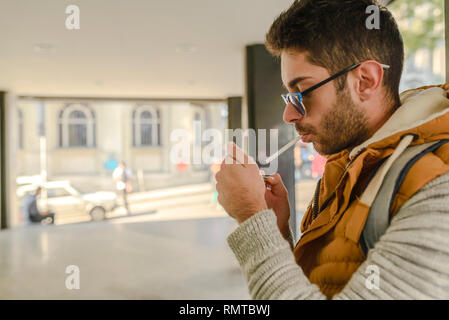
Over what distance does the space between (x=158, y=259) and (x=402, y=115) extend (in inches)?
152

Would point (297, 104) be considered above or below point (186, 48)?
below

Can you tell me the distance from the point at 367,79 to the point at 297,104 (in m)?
0.16

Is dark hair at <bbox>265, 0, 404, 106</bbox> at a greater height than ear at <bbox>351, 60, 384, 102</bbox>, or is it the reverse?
dark hair at <bbox>265, 0, 404, 106</bbox>

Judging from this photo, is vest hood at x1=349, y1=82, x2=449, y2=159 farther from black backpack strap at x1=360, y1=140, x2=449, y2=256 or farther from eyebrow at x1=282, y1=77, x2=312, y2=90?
eyebrow at x1=282, y1=77, x2=312, y2=90

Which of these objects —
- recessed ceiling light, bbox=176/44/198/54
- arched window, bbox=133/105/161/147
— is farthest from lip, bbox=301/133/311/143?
arched window, bbox=133/105/161/147

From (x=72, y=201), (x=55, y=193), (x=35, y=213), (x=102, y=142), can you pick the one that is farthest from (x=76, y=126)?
(x=35, y=213)

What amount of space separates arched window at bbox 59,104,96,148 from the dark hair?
641 inches

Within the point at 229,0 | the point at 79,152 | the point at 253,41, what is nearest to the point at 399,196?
the point at 229,0

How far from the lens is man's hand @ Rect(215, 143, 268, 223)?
735mm

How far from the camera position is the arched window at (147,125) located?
16.4 meters

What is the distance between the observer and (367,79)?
2.55ft

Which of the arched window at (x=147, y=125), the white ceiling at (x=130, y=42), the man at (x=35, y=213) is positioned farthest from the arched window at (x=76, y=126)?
the white ceiling at (x=130, y=42)

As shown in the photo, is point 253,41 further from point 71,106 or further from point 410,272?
point 71,106

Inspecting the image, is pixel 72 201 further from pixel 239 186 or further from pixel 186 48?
pixel 239 186
